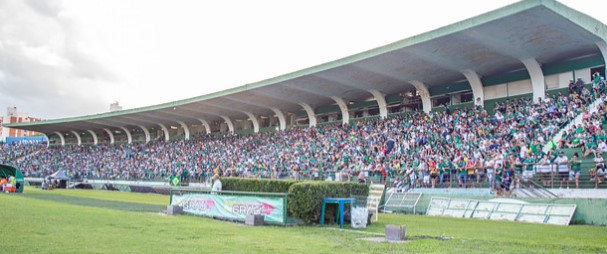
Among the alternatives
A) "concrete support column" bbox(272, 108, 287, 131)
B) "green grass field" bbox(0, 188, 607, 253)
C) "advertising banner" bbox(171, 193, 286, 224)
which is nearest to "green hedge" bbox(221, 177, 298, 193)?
"advertising banner" bbox(171, 193, 286, 224)

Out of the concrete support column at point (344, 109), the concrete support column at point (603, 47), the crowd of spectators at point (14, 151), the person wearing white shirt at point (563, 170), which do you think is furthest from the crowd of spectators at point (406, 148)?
the crowd of spectators at point (14, 151)

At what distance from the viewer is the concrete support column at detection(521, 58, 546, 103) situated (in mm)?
29359

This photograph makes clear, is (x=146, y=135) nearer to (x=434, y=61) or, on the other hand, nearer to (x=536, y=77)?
(x=434, y=61)

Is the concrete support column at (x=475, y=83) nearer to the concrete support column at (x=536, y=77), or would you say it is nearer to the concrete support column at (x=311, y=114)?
the concrete support column at (x=536, y=77)

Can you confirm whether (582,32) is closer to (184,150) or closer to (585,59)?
(585,59)

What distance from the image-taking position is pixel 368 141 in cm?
3425

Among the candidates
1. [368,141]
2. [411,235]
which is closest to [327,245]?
[411,235]

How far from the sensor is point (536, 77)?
97.5 feet

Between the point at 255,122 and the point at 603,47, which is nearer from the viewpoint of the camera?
the point at 603,47

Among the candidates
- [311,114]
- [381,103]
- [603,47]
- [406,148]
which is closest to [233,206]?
[406,148]

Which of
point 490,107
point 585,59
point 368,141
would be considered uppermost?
point 585,59

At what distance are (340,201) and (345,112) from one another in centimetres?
2814

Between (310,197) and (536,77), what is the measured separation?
20.4m

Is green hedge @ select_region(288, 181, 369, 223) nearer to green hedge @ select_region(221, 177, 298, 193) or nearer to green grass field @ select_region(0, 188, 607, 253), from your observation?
green hedge @ select_region(221, 177, 298, 193)
